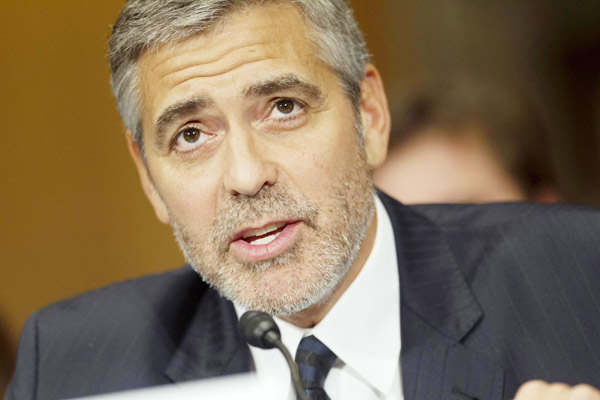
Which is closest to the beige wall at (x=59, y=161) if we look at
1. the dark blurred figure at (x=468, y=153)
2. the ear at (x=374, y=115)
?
the dark blurred figure at (x=468, y=153)

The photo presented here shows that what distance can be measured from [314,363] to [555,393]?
601 mm

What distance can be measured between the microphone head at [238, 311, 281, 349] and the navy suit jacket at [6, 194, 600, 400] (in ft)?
1.30

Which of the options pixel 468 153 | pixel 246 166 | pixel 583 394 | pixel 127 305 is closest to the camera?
pixel 583 394

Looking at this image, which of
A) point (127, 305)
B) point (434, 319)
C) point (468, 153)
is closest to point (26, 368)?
point (127, 305)

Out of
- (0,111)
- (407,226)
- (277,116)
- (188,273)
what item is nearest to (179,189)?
(277,116)

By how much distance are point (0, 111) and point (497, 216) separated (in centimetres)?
218

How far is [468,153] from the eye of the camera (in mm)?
2887

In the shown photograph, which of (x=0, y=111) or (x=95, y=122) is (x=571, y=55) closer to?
(x=95, y=122)

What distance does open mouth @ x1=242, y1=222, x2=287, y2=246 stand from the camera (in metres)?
1.58

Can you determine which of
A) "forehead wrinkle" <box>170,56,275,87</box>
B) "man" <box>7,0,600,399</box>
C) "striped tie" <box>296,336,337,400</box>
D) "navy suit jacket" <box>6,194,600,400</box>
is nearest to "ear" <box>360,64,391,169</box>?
"man" <box>7,0,600,399</box>

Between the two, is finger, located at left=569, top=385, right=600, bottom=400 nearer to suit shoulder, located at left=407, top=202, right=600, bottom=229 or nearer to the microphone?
the microphone

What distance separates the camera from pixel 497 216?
195cm

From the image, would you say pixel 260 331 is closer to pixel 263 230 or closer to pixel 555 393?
pixel 263 230

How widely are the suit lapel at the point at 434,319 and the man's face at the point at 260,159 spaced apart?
0.58 feet
